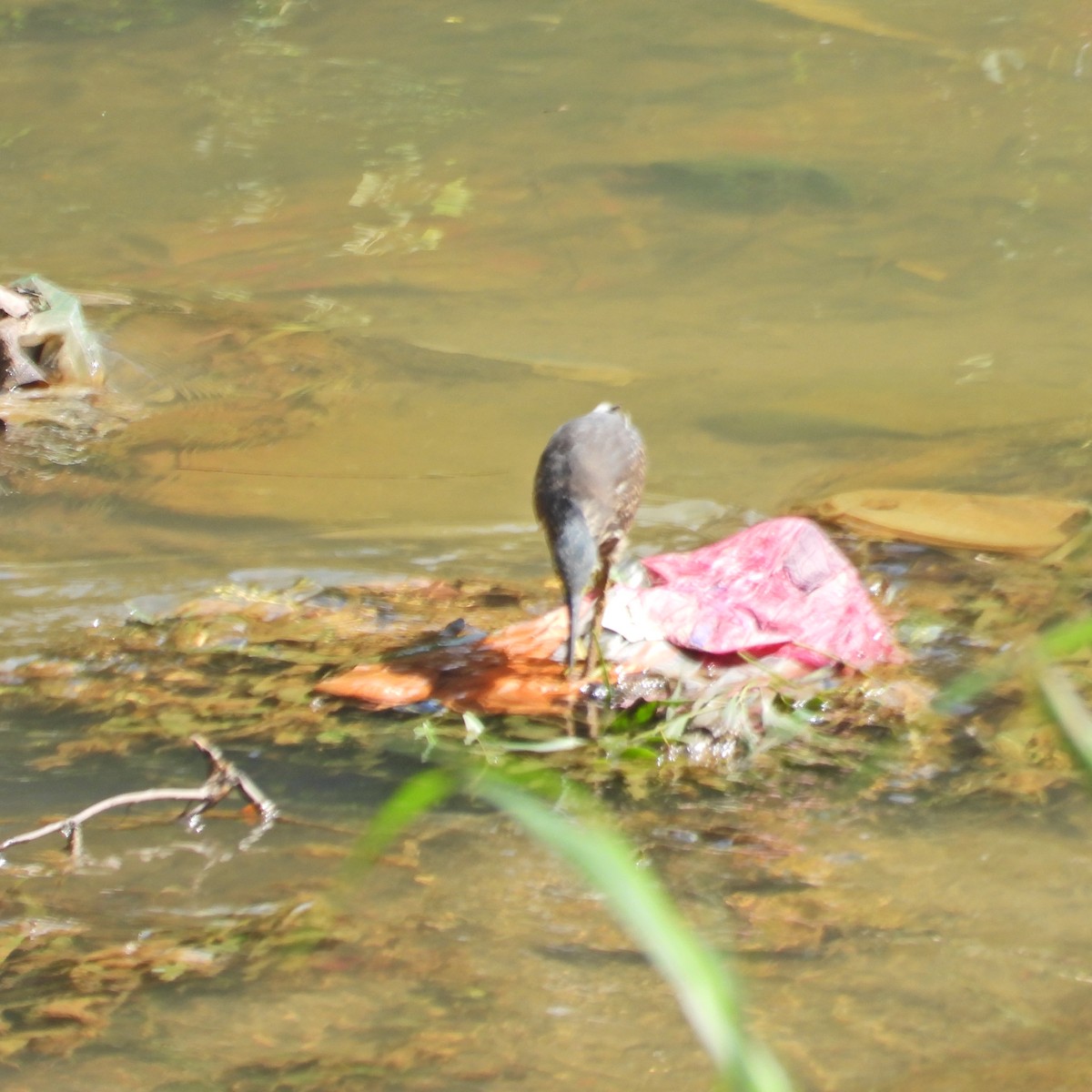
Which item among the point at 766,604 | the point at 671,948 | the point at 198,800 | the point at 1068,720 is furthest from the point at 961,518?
the point at 671,948

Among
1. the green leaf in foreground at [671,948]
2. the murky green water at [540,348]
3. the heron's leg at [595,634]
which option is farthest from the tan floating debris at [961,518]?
the green leaf in foreground at [671,948]

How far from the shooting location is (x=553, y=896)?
2801 mm

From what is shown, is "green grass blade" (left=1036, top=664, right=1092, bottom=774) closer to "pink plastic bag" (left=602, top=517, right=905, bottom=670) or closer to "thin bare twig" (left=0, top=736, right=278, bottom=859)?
"thin bare twig" (left=0, top=736, right=278, bottom=859)

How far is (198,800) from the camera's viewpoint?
3197mm

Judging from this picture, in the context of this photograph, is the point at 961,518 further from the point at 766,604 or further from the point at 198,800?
the point at 198,800

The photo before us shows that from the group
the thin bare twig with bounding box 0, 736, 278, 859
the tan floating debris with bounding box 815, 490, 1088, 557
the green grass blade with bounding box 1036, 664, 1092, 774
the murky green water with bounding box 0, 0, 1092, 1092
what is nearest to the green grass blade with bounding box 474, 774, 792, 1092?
the green grass blade with bounding box 1036, 664, 1092, 774

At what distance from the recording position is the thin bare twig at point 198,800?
119 inches

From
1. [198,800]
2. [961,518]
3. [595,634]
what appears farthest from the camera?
[961,518]

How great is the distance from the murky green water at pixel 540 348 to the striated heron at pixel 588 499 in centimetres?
48

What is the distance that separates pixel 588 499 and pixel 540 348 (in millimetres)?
2388

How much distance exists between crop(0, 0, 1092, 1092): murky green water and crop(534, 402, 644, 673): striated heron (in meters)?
0.48

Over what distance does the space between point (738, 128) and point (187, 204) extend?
2916mm

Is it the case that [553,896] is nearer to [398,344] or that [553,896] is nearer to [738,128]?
[398,344]

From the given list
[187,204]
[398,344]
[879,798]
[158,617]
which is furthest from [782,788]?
[187,204]
